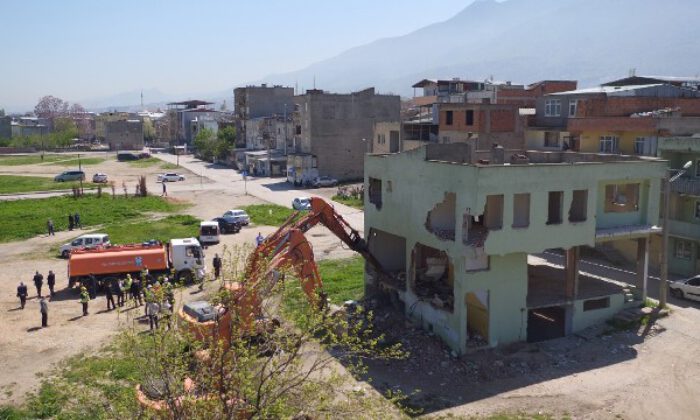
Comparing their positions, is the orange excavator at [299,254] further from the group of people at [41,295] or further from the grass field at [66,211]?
the grass field at [66,211]

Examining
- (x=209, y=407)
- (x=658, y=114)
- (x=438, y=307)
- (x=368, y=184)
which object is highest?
(x=658, y=114)

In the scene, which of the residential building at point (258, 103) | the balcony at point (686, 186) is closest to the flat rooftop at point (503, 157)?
the balcony at point (686, 186)

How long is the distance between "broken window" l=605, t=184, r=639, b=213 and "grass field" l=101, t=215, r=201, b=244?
27.0 metres

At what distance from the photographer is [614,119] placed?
37.7 meters

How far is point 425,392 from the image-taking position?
68.0ft

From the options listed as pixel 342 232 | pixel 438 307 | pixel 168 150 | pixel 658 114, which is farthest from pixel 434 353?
pixel 168 150

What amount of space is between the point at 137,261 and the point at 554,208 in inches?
784

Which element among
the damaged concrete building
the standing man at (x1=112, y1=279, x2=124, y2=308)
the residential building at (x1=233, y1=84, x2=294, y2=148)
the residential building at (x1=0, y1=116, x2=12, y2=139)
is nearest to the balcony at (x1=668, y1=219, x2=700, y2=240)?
the damaged concrete building

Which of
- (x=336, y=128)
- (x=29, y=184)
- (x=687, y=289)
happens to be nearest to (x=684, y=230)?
(x=687, y=289)

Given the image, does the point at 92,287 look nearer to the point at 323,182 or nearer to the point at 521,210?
the point at 521,210

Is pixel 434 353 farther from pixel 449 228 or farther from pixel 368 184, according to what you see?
pixel 368 184

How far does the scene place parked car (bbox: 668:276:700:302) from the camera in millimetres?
29031

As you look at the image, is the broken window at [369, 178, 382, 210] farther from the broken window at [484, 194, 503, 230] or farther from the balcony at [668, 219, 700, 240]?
the balcony at [668, 219, 700, 240]

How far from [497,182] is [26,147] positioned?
4889 inches
